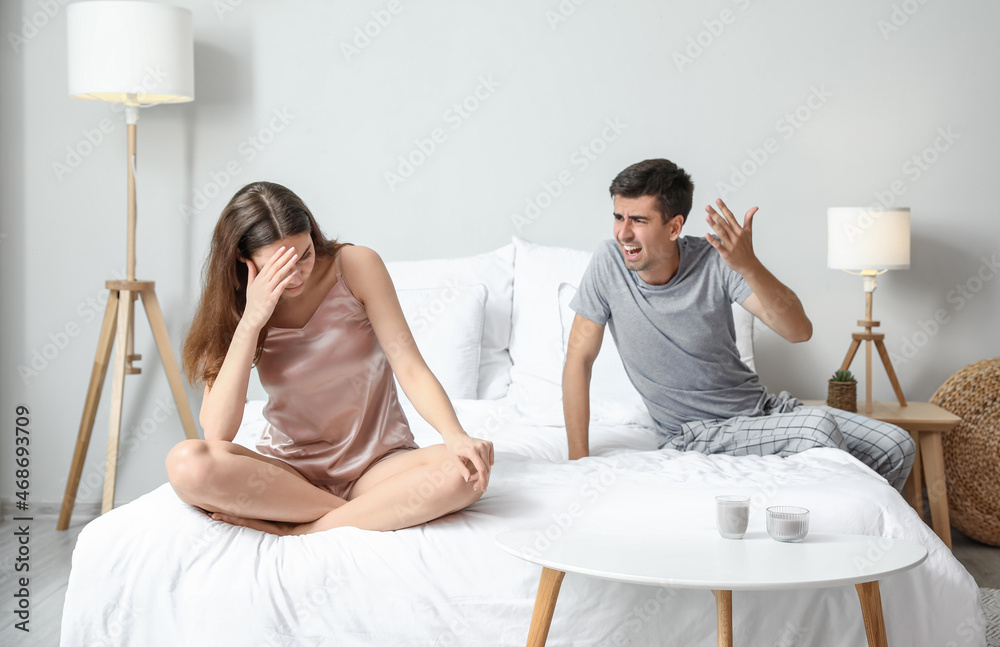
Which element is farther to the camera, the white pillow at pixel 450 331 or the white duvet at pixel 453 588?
the white pillow at pixel 450 331

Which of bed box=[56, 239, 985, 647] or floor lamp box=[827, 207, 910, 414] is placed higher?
floor lamp box=[827, 207, 910, 414]

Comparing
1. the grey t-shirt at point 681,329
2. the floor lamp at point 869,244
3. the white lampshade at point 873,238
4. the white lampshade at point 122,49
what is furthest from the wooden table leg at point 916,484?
the white lampshade at point 122,49

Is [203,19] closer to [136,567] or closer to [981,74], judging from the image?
[136,567]

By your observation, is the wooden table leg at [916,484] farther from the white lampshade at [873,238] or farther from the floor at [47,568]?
the white lampshade at [873,238]

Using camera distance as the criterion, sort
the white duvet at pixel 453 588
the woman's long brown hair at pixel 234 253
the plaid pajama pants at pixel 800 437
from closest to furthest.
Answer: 1. the white duvet at pixel 453 588
2. the woman's long brown hair at pixel 234 253
3. the plaid pajama pants at pixel 800 437

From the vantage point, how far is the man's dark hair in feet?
7.11

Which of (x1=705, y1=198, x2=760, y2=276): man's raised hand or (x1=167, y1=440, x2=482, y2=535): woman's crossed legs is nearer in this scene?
(x1=167, y1=440, x2=482, y2=535): woman's crossed legs

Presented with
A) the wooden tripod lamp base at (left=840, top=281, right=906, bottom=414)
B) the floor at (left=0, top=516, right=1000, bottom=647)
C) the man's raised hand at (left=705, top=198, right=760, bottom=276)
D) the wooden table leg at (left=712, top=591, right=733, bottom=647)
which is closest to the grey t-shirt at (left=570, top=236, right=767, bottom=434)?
the man's raised hand at (left=705, top=198, right=760, bottom=276)

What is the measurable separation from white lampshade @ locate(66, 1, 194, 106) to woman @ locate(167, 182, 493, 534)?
1412mm

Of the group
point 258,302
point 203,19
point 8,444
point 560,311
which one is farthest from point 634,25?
point 8,444

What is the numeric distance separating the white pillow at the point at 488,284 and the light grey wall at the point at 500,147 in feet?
0.71

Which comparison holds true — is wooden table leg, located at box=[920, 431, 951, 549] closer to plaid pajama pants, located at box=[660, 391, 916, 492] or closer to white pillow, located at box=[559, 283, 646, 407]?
plaid pajama pants, located at box=[660, 391, 916, 492]

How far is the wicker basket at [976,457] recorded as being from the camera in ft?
9.25

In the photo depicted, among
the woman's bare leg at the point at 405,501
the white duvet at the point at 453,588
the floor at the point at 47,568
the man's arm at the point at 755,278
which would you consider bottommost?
the floor at the point at 47,568
